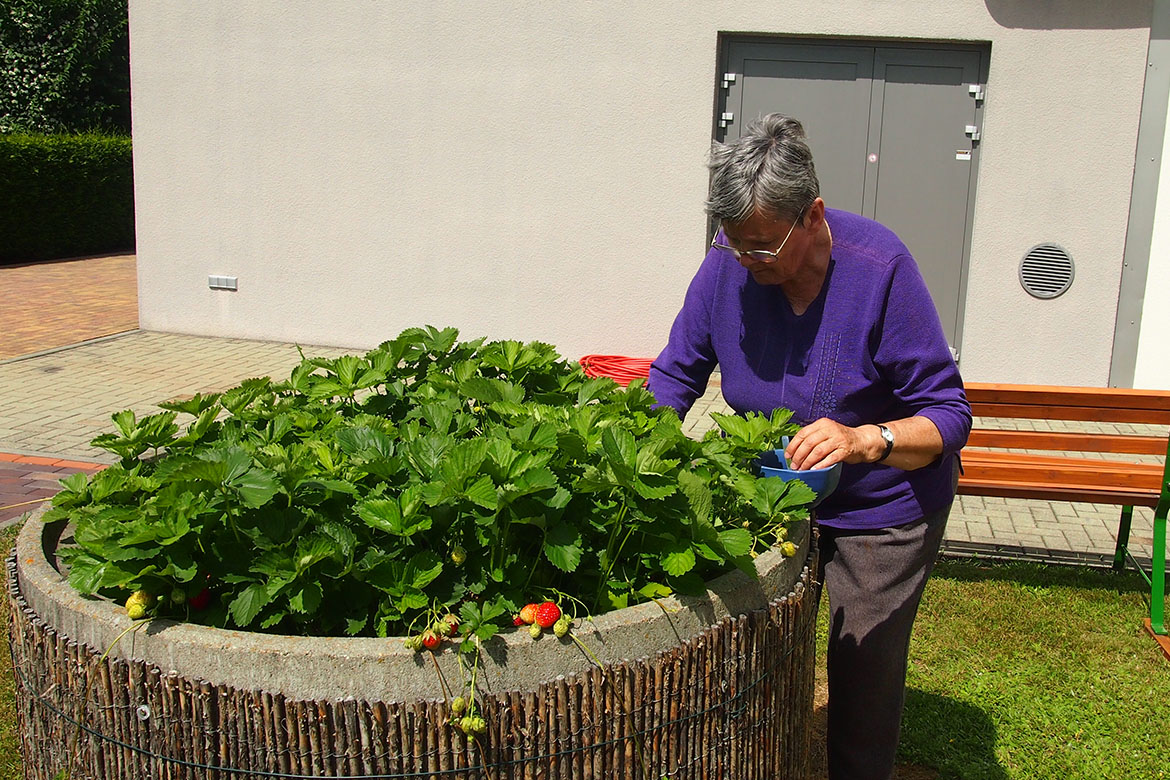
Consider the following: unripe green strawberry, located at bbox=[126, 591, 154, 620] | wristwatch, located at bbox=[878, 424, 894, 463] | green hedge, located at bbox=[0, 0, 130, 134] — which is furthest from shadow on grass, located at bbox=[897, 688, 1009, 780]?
green hedge, located at bbox=[0, 0, 130, 134]

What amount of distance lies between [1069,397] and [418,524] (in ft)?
13.8

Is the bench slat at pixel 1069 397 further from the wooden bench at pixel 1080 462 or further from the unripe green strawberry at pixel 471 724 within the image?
the unripe green strawberry at pixel 471 724

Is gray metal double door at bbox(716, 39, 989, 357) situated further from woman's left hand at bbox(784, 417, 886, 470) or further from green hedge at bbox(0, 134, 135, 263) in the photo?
green hedge at bbox(0, 134, 135, 263)

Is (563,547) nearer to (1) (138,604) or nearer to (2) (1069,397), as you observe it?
(1) (138,604)

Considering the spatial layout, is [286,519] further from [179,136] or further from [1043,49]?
[179,136]

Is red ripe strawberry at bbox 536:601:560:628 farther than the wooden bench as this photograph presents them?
No

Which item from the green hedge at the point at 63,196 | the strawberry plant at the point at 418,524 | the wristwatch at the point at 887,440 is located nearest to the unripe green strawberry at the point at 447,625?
the strawberry plant at the point at 418,524

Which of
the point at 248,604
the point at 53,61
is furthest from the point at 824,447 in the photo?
the point at 53,61

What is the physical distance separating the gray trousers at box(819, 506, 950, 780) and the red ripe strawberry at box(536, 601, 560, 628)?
1161 mm

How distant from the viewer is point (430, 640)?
5.71 feet

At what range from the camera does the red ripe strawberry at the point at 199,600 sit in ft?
6.24

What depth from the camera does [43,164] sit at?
17.5 metres

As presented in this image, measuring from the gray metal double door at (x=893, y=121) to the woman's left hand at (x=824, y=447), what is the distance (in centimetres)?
645

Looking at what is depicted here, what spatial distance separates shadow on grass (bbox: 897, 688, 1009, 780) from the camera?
3500mm
